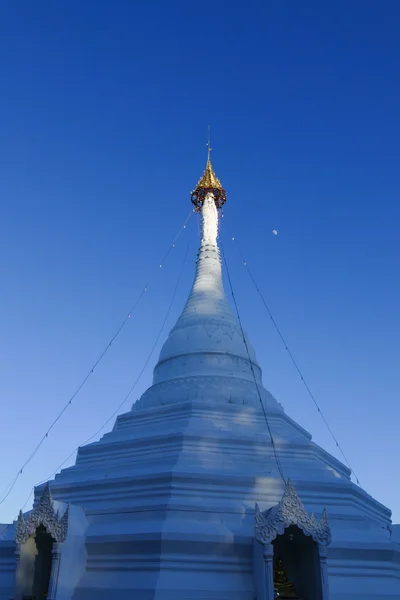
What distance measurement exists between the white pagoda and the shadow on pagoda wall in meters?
0.03

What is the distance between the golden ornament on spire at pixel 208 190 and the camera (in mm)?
28750

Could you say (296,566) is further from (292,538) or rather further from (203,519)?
(203,519)

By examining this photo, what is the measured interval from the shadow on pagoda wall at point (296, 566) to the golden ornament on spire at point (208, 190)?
18900 millimetres

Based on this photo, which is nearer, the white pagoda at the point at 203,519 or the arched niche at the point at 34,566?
the white pagoda at the point at 203,519

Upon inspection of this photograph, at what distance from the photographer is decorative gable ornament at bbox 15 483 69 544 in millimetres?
12773

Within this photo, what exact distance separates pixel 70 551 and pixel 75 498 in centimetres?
264

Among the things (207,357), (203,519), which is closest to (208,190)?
(207,357)

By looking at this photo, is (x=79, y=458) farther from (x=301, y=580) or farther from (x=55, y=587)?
(x=301, y=580)

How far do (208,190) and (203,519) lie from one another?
1909cm

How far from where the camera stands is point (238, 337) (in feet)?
69.5

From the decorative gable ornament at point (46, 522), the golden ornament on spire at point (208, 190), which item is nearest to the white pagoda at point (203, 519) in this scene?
the decorative gable ornament at point (46, 522)

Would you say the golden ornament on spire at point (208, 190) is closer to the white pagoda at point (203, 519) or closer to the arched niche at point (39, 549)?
the white pagoda at point (203, 519)

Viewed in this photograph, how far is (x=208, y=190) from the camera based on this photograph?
94.2 ft

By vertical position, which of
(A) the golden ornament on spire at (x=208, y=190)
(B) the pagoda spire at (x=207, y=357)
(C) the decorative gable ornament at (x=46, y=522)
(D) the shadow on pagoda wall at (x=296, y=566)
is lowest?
(D) the shadow on pagoda wall at (x=296, y=566)
